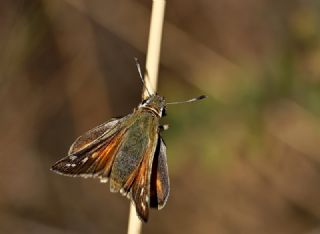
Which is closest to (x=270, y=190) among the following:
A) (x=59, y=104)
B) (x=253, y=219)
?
(x=253, y=219)

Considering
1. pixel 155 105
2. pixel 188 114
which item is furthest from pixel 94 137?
pixel 188 114

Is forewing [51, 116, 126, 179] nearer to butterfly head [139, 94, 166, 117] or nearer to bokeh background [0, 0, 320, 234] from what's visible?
butterfly head [139, 94, 166, 117]

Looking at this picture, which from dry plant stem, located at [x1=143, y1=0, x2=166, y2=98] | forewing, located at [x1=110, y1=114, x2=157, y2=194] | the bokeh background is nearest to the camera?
dry plant stem, located at [x1=143, y1=0, x2=166, y2=98]

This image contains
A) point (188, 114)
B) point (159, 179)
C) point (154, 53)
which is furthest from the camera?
point (188, 114)

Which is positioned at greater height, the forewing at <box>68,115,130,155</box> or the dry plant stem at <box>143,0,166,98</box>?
the dry plant stem at <box>143,0,166,98</box>

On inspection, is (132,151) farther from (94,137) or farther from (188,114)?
(188,114)

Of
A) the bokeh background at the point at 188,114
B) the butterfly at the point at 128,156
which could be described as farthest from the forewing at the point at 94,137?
the bokeh background at the point at 188,114

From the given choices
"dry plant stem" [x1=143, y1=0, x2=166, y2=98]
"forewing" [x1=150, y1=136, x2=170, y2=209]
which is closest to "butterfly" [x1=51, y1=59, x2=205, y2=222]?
"forewing" [x1=150, y1=136, x2=170, y2=209]

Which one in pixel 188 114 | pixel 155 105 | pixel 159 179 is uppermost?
pixel 188 114
